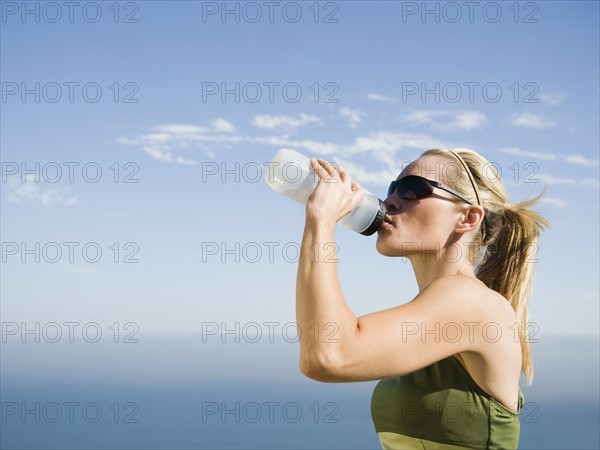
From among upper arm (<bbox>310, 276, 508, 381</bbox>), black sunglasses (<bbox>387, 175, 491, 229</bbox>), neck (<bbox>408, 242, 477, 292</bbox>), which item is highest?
black sunglasses (<bbox>387, 175, 491, 229</bbox>)

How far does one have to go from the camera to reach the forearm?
7.59 ft

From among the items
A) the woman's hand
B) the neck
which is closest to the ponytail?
the neck

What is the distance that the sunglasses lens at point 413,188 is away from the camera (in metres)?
3.10

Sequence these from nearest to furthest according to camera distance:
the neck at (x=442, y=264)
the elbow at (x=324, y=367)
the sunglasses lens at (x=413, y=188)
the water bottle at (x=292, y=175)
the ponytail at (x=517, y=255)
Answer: the elbow at (x=324, y=367) < the neck at (x=442, y=264) < the sunglasses lens at (x=413, y=188) < the ponytail at (x=517, y=255) < the water bottle at (x=292, y=175)

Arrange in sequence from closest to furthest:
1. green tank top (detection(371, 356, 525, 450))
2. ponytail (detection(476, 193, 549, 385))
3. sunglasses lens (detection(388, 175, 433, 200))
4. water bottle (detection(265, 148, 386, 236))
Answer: green tank top (detection(371, 356, 525, 450)), sunglasses lens (detection(388, 175, 433, 200)), ponytail (detection(476, 193, 549, 385)), water bottle (detection(265, 148, 386, 236))

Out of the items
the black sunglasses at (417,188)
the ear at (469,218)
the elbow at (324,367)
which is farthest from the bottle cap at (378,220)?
the elbow at (324,367)

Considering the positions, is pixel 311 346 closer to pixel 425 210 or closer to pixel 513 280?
pixel 425 210

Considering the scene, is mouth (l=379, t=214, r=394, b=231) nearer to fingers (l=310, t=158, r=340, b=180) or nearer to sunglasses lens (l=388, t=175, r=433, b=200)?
sunglasses lens (l=388, t=175, r=433, b=200)

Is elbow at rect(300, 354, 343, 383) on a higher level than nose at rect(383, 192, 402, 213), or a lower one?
lower

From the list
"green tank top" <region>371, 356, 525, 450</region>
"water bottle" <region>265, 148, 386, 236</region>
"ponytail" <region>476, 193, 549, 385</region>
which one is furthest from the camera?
"water bottle" <region>265, 148, 386, 236</region>

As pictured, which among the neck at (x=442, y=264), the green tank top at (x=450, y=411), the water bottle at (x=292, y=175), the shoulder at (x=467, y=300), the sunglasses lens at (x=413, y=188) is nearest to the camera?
the shoulder at (x=467, y=300)

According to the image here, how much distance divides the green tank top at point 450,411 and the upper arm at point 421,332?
18 centimetres

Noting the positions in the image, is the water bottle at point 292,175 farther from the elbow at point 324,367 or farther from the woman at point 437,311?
the elbow at point 324,367

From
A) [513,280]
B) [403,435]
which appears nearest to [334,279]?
[403,435]
